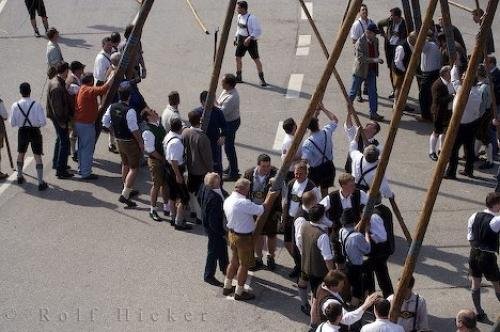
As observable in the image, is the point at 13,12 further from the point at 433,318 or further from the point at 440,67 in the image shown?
the point at 433,318

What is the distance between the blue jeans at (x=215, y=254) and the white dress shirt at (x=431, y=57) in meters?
6.09

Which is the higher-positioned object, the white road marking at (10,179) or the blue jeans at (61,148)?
the blue jeans at (61,148)

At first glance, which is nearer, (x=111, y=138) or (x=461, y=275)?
(x=461, y=275)

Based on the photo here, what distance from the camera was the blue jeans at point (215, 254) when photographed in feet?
39.3

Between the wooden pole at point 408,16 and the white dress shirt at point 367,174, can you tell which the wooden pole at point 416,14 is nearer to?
the wooden pole at point 408,16

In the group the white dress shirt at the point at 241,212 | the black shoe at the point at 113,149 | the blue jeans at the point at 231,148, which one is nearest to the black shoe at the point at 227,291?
the white dress shirt at the point at 241,212

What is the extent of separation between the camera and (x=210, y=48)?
20.6 m

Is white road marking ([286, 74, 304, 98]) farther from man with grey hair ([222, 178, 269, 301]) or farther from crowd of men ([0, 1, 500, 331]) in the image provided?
man with grey hair ([222, 178, 269, 301])

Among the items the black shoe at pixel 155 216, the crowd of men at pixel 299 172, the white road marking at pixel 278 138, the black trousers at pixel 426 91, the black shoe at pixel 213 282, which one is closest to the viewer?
the crowd of men at pixel 299 172

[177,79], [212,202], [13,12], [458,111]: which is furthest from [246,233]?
[13,12]

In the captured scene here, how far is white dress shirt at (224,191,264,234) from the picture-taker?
11.4m

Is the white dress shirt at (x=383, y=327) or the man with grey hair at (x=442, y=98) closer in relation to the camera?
the white dress shirt at (x=383, y=327)

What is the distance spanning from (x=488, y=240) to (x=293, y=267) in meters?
2.69

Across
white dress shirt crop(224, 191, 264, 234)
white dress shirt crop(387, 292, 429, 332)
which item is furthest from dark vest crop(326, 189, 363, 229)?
white dress shirt crop(387, 292, 429, 332)
